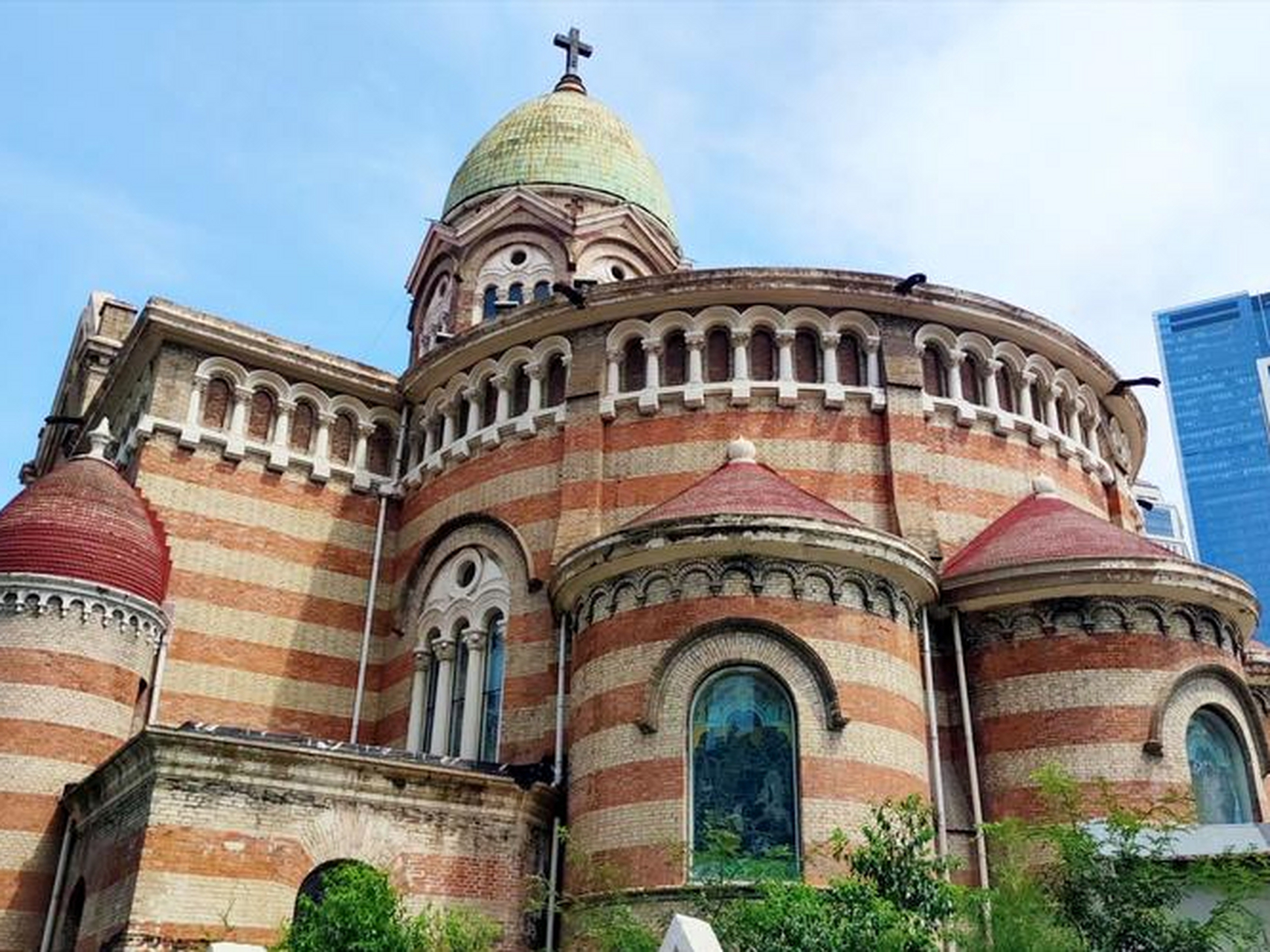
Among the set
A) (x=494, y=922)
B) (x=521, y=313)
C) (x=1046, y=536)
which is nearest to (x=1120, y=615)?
(x=1046, y=536)

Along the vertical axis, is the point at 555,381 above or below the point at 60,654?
above

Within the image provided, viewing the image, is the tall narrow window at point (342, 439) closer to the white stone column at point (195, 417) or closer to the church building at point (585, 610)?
the church building at point (585, 610)

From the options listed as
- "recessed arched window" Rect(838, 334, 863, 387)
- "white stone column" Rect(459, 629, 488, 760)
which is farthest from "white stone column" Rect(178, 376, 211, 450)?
"recessed arched window" Rect(838, 334, 863, 387)

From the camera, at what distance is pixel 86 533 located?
2248 centimetres

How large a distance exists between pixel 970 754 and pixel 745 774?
420 centimetres

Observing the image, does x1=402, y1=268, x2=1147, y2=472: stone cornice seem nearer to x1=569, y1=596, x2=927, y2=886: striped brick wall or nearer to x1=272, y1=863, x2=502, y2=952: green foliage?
x1=569, y1=596, x2=927, y2=886: striped brick wall


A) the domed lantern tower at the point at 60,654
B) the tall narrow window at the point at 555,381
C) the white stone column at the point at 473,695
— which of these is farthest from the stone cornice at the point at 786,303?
the domed lantern tower at the point at 60,654

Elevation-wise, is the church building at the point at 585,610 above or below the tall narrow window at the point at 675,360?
below

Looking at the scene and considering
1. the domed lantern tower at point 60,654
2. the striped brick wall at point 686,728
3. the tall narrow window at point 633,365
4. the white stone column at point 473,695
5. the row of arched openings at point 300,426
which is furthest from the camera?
the row of arched openings at point 300,426

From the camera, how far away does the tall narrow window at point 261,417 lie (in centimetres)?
2659

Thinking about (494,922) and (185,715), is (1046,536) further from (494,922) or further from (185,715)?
(185,715)

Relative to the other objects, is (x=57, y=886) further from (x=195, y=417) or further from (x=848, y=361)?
(x=848, y=361)

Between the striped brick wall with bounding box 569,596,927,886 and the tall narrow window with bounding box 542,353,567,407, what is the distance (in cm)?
670

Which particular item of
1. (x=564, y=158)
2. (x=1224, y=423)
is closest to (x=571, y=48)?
(x=564, y=158)
